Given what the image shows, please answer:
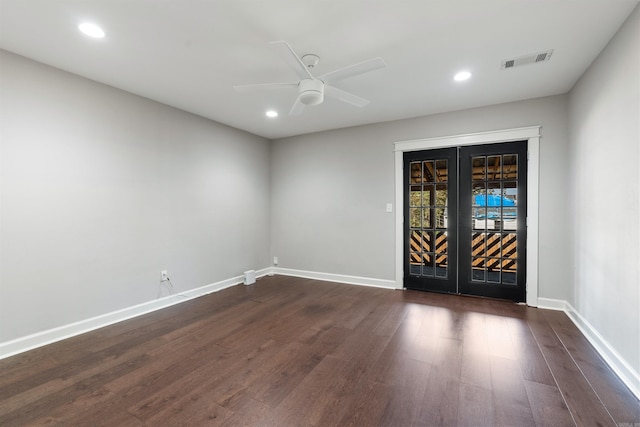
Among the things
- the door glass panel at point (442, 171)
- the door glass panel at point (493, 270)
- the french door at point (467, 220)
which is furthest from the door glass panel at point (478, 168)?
the door glass panel at point (493, 270)

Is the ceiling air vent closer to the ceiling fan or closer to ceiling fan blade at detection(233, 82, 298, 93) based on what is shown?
the ceiling fan

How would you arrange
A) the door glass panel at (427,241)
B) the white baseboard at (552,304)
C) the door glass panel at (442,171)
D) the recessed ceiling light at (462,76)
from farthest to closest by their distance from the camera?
1. the door glass panel at (427,241)
2. the door glass panel at (442,171)
3. the white baseboard at (552,304)
4. the recessed ceiling light at (462,76)

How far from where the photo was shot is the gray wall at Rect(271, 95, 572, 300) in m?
3.51

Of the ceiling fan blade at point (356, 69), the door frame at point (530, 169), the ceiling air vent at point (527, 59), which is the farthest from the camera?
the door frame at point (530, 169)

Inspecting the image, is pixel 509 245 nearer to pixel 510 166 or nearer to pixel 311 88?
pixel 510 166

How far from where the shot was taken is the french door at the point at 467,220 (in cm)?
376

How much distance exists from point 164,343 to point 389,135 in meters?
3.96

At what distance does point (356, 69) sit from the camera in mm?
2201

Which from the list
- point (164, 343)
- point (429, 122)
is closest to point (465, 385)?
point (164, 343)

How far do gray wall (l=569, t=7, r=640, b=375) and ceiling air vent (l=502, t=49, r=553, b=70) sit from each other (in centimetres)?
41

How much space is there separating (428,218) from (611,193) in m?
2.11

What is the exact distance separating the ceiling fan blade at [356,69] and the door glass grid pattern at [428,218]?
2.36 metres

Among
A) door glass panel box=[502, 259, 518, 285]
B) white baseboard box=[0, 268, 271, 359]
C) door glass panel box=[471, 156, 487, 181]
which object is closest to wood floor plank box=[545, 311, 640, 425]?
door glass panel box=[502, 259, 518, 285]

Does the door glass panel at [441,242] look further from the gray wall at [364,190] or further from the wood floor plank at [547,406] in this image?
the wood floor plank at [547,406]
